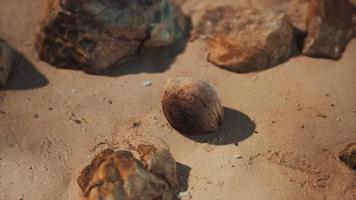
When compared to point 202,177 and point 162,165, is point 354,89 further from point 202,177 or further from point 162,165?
point 162,165

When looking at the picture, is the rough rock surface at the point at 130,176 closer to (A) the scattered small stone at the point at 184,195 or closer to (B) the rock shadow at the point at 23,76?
(A) the scattered small stone at the point at 184,195

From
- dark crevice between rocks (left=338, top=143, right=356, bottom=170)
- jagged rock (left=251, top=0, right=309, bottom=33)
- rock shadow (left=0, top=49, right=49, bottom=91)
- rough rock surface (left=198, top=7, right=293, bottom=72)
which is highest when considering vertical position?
jagged rock (left=251, top=0, right=309, bottom=33)

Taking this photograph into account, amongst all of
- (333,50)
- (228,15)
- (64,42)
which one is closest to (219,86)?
(228,15)

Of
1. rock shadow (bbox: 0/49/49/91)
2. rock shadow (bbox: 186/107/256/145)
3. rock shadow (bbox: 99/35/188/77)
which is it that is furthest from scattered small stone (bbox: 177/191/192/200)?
rock shadow (bbox: 0/49/49/91)

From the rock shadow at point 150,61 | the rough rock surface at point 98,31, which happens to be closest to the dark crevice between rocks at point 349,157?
the rock shadow at point 150,61

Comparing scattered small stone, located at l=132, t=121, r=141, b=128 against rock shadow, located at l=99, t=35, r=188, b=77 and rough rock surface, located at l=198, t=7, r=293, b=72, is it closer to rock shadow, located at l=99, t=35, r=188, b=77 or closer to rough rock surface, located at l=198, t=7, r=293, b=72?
rock shadow, located at l=99, t=35, r=188, b=77

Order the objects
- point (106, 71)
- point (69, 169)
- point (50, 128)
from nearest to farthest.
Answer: point (69, 169) < point (50, 128) < point (106, 71)

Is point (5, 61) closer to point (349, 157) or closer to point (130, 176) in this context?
point (130, 176)
